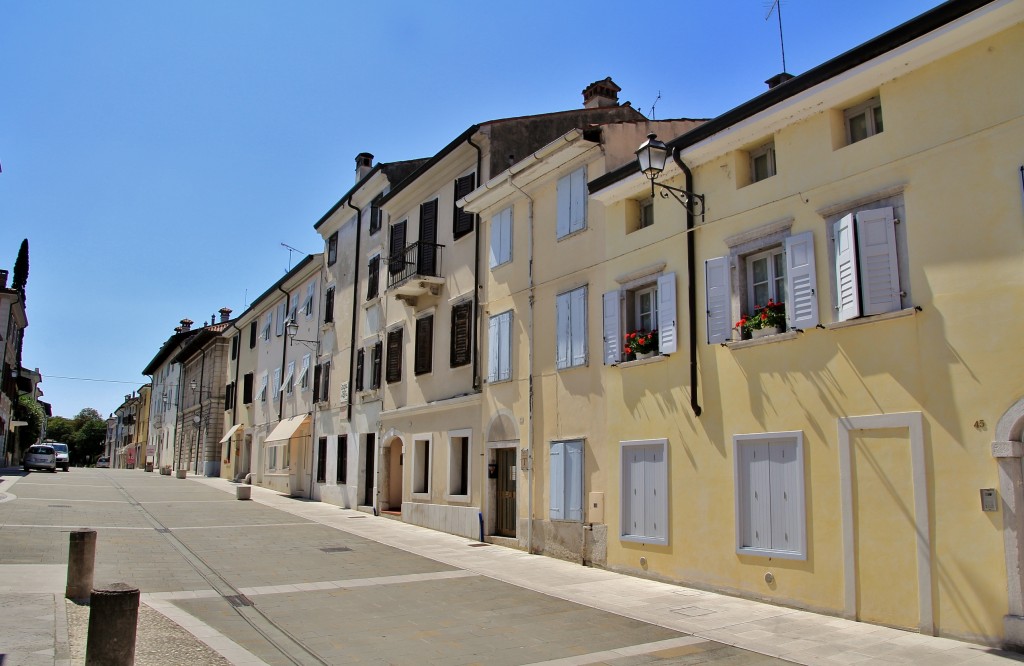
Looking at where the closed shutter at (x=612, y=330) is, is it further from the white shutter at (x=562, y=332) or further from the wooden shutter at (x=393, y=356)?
the wooden shutter at (x=393, y=356)

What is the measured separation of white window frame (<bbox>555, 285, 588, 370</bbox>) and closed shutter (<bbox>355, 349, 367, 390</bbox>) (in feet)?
37.4

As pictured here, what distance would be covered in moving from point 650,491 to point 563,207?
19.8 ft

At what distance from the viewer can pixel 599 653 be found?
7660mm

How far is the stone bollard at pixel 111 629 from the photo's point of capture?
5.75m

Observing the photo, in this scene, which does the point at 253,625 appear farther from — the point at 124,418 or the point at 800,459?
the point at 124,418

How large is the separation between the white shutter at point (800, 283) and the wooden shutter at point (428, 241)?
11799 mm

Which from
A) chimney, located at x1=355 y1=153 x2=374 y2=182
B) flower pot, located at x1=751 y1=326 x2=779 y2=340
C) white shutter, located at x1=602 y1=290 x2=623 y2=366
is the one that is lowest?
flower pot, located at x1=751 y1=326 x2=779 y2=340

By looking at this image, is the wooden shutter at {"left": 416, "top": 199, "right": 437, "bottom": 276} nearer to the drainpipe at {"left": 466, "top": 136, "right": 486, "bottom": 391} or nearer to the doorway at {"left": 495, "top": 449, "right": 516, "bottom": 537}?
the drainpipe at {"left": 466, "top": 136, "right": 486, "bottom": 391}

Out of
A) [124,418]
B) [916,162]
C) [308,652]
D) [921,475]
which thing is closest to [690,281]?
[916,162]

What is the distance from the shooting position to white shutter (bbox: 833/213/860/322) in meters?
9.12

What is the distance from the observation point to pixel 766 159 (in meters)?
11.1

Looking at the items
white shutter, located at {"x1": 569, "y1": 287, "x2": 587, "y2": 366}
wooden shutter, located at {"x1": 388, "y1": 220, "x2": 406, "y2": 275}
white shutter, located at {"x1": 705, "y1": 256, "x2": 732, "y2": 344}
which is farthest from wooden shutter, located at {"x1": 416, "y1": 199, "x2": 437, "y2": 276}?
white shutter, located at {"x1": 705, "y1": 256, "x2": 732, "y2": 344}

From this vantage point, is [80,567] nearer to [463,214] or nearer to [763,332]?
[763,332]

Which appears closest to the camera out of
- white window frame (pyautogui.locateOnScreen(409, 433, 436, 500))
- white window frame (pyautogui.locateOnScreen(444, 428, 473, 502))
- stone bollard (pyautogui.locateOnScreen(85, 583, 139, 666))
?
stone bollard (pyautogui.locateOnScreen(85, 583, 139, 666))
